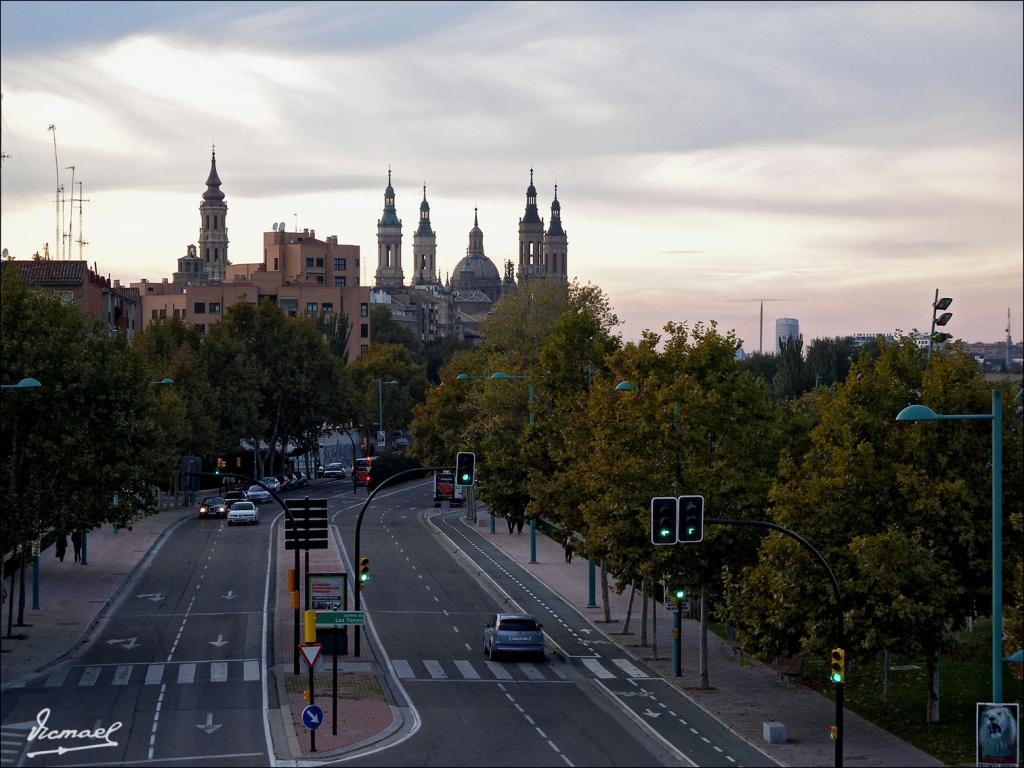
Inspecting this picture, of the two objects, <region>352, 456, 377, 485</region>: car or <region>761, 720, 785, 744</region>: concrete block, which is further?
<region>352, 456, 377, 485</region>: car

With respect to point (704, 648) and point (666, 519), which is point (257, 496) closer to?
point (704, 648)

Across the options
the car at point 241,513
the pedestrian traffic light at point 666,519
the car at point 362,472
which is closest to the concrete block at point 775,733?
the pedestrian traffic light at point 666,519

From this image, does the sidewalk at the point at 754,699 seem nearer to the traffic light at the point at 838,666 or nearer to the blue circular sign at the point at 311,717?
the traffic light at the point at 838,666

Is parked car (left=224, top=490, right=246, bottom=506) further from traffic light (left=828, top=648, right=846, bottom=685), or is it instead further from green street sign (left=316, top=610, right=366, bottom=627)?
traffic light (left=828, top=648, right=846, bottom=685)

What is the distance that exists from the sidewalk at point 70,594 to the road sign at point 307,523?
27.8 feet

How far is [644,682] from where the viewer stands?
43344 mm

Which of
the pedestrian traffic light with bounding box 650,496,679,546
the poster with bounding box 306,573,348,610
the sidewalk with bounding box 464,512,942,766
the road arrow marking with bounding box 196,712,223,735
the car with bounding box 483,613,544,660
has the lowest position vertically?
the sidewalk with bounding box 464,512,942,766

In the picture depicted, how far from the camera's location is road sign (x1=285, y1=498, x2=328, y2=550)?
42.8 meters

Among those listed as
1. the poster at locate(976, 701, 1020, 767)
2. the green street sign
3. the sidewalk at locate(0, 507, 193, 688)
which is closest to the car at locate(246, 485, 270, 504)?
the sidewalk at locate(0, 507, 193, 688)

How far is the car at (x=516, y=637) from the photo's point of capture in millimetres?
45906

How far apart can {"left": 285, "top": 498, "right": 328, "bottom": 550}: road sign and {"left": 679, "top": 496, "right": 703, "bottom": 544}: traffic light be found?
50.9ft

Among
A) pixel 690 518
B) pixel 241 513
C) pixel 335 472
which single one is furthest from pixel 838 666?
pixel 335 472

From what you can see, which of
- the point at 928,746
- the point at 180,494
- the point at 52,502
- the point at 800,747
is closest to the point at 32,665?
the point at 52,502

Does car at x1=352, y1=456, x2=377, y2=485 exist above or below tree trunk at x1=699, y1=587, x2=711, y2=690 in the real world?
above
